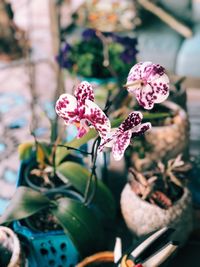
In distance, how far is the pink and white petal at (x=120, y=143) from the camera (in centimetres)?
81

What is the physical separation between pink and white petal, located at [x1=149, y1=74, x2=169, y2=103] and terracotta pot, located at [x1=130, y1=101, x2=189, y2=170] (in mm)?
488

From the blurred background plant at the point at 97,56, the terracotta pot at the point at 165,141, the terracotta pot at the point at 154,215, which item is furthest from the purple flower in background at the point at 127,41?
the terracotta pot at the point at 154,215

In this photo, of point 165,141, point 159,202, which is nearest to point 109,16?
point 165,141

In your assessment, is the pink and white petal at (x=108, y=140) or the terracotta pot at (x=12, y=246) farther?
the terracotta pot at (x=12, y=246)

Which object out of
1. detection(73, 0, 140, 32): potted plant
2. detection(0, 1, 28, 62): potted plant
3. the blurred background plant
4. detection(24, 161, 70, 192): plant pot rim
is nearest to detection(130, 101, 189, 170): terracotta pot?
detection(24, 161, 70, 192): plant pot rim

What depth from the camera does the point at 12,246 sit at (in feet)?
3.36

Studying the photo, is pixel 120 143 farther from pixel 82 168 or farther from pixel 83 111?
pixel 82 168

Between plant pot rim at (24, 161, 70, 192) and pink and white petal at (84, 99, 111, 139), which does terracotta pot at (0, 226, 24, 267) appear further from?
pink and white petal at (84, 99, 111, 139)

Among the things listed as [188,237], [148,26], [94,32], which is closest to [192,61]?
[148,26]

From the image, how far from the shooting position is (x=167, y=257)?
0.96m

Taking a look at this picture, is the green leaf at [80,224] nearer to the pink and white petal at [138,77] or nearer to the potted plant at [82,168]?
the potted plant at [82,168]

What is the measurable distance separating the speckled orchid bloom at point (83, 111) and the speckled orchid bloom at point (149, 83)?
0.08 meters

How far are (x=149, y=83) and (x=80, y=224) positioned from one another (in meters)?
0.44

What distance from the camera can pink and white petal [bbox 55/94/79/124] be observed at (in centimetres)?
83
